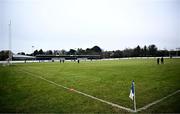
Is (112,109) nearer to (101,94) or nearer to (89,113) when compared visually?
(89,113)

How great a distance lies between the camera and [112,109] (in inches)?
334

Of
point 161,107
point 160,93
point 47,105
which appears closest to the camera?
point 161,107

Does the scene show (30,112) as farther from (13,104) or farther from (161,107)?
(161,107)

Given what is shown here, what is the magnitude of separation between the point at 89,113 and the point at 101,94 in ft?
12.0

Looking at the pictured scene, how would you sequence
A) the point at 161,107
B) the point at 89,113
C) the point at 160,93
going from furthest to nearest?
the point at 160,93 → the point at 161,107 → the point at 89,113

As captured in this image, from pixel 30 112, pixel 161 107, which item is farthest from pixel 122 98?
pixel 30 112

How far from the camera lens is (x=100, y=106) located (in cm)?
896

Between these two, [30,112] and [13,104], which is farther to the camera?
[13,104]

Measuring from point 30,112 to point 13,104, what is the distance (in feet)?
6.05

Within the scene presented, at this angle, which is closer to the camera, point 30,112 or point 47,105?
point 30,112

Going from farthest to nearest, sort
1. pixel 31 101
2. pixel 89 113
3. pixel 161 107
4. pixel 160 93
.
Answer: pixel 160 93
pixel 31 101
pixel 161 107
pixel 89 113

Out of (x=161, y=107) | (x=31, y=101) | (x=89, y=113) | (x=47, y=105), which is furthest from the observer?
(x=31, y=101)

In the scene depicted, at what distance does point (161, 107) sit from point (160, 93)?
2.91 meters

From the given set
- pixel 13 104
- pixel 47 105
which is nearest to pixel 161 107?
pixel 47 105
